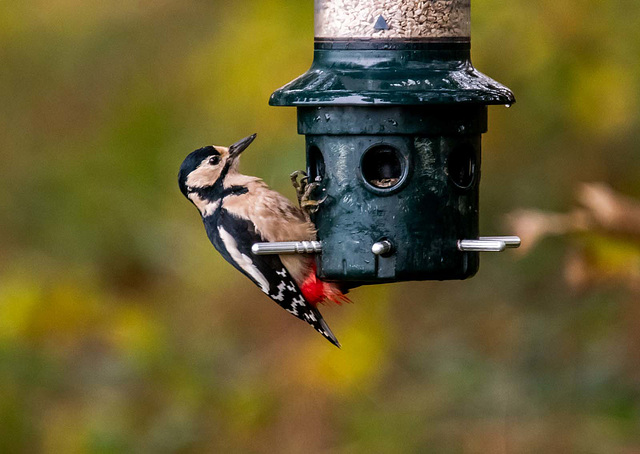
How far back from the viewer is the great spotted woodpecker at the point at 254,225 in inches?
181

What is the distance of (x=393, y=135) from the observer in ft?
13.0

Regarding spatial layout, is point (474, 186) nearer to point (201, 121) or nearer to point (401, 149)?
point (401, 149)

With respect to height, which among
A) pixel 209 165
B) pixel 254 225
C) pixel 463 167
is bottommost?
pixel 254 225

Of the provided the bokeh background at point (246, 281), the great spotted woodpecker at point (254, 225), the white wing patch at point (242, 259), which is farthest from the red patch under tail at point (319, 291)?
the bokeh background at point (246, 281)

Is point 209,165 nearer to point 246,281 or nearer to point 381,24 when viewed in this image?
point 381,24

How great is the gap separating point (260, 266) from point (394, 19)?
1.24 m

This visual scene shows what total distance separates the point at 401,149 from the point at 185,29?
3980mm

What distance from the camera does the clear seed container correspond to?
13.2 ft

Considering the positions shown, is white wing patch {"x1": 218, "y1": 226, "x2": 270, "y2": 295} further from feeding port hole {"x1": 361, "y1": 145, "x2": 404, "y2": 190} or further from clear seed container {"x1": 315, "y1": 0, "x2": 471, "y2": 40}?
clear seed container {"x1": 315, "y1": 0, "x2": 471, "y2": 40}

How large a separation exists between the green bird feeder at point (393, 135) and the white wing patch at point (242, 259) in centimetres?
65

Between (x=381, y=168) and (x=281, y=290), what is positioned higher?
(x=381, y=168)

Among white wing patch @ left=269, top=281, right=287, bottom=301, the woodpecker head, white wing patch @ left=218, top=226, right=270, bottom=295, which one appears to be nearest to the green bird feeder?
white wing patch @ left=269, top=281, right=287, bottom=301

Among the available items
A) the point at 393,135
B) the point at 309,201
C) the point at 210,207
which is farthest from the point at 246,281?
the point at 393,135

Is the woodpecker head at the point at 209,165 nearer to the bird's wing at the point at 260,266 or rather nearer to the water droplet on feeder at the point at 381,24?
the bird's wing at the point at 260,266
